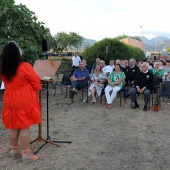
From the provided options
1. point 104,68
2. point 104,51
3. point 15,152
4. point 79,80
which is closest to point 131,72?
point 104,68

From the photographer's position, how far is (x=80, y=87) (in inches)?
317

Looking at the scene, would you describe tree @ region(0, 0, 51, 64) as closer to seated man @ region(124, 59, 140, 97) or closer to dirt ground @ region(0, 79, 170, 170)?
dirt ground @ region(0, 79, 170, 170)

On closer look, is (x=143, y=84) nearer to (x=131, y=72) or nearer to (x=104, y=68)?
(x=131, y=72)

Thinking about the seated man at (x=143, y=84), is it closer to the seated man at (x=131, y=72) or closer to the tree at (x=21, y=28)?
the seated man at (x=131, y=72)

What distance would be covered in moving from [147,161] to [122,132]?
1351 mm

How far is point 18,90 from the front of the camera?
345 centimetres

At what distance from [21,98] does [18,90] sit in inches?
4.7

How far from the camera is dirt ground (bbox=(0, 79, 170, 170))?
3.62m

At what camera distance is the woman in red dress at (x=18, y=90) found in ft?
11.0

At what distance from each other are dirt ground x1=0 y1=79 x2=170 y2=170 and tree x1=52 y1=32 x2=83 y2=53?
38303 millimetres

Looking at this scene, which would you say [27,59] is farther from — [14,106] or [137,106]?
[14,106]

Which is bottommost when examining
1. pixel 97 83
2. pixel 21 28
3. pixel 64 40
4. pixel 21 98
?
pixel 97 83

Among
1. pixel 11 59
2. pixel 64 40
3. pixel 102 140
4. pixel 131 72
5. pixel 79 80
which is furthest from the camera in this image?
pixel 64 40

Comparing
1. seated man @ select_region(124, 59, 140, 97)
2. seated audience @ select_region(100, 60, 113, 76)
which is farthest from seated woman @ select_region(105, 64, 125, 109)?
seated audience @ select_region(100, 60, 113, 76)
